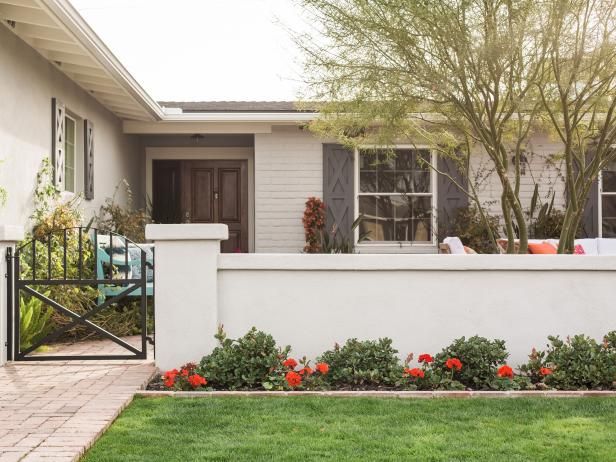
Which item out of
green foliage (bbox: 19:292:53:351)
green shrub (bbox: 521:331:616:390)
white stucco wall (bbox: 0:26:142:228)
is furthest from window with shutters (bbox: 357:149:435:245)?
green shrub (bbox: 521:331:616:390)

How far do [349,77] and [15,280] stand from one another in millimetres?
3516

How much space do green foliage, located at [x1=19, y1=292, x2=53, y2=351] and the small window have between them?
124 inches

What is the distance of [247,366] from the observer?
5.89 metres

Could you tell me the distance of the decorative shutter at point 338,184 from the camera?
13.7 m

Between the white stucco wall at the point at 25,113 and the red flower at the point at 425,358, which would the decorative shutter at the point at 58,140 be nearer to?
the white stucco wall at the point at 25,113

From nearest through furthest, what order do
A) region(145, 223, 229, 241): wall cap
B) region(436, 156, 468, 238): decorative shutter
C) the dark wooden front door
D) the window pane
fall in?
region(145, 223, 229, 241): wall cap → the window pane → region(436, 156, 468, 238): decorative shutter → the dark wooden front door

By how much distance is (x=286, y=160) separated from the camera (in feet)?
45.0

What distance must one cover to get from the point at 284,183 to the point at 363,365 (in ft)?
26.2

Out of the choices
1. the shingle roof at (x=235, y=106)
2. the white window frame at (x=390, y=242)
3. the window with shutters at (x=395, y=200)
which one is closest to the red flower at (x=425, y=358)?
the white window frame at (x=390, y=242)

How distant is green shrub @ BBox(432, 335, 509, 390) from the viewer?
588cm

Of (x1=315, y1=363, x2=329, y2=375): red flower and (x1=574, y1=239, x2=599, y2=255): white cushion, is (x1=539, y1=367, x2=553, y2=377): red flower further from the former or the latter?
(x1=574, y1=239, x2=599, y2=255): white cushion

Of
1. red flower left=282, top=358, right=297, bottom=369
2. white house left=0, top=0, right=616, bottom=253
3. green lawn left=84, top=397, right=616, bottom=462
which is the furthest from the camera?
white house left=0, top=0, right=616, bottom=253

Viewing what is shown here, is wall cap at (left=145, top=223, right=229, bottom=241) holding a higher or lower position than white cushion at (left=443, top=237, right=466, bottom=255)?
higher

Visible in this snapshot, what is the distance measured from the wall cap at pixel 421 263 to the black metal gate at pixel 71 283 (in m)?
1.12
